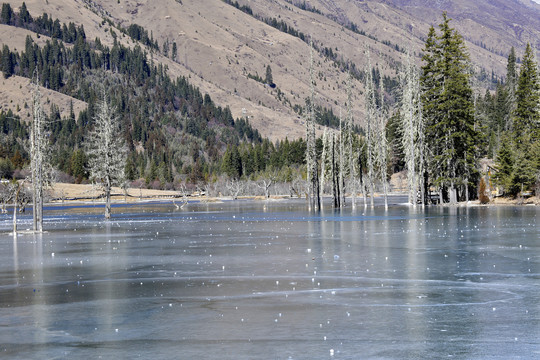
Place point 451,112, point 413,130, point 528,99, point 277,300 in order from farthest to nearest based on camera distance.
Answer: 1. point 528,99
2. point 413,130
3. point 451,112
4. point 277,300

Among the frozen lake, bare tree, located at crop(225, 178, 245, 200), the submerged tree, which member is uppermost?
the submerged tree

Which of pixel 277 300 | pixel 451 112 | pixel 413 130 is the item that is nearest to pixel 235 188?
pixel 413 130

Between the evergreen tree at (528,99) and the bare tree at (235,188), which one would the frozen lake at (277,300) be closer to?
the evergreen tree at (528,99)

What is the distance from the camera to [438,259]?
1059 inches

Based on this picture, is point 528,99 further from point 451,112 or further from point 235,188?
point 235,188

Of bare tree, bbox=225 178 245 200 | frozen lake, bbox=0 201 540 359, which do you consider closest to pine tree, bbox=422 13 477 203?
frozen lake, bbox=0 201 540 359

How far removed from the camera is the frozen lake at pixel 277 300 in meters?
13.9

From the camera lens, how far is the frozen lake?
13.9 meters

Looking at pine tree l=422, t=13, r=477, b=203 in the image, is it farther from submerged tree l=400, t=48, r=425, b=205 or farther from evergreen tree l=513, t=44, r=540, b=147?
evergreen tree l=513, t=44, r=540, b=147

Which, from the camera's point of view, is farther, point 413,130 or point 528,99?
point 528,99

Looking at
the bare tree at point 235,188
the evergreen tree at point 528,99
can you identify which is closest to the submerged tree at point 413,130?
the evergreen tree at point 528,99

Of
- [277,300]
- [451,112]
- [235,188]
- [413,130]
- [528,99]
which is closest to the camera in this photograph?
[277,300]

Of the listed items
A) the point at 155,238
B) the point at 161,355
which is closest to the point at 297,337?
the point at 161,355

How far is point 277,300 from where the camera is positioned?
18688 millimetres
